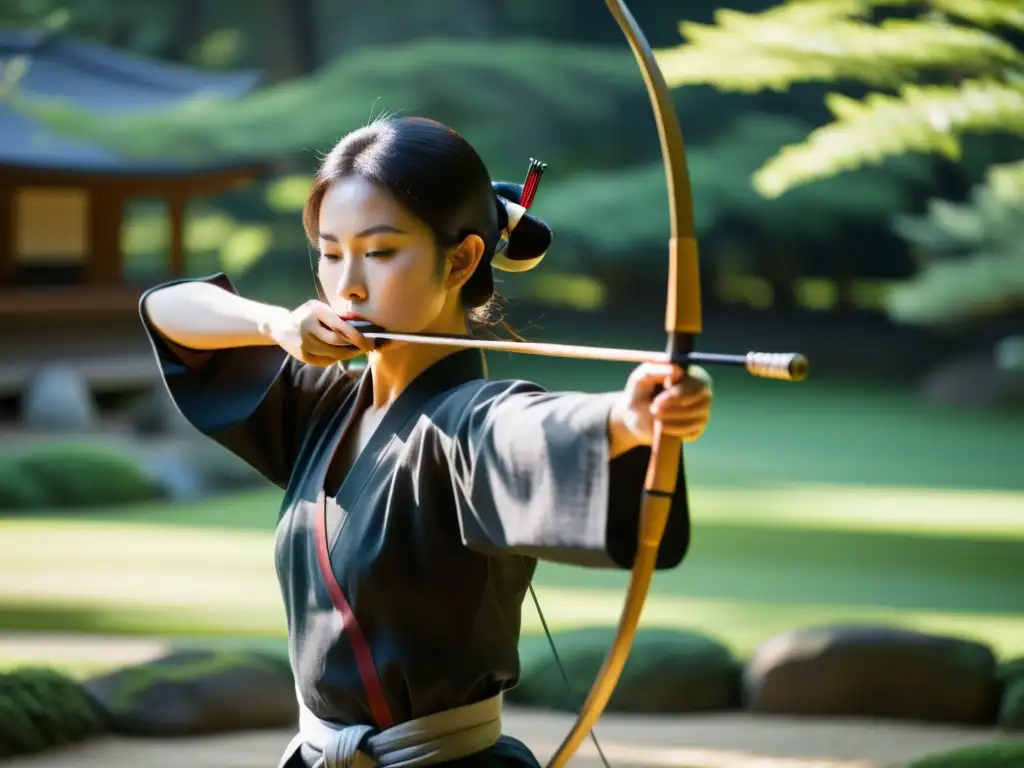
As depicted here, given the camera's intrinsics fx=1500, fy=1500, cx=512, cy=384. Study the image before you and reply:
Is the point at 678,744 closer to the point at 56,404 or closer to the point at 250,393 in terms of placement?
the point at 250,393

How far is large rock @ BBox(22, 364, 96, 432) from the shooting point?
9.65 metres

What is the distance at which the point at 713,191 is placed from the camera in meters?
14.7

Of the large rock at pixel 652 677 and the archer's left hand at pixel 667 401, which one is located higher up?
the archer's left hand at pixel 667 401

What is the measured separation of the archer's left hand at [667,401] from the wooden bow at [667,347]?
13mm

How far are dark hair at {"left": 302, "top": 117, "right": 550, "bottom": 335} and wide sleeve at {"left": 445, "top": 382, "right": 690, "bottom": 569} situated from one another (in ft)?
0.80

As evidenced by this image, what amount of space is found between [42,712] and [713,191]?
1181 centimetres

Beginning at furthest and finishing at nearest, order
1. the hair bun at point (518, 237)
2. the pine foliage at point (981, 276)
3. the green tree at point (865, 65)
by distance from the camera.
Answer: the pine foliage at point (981, 276)
the green tree at point (865, 65)
the hair bun at point (518, 237)

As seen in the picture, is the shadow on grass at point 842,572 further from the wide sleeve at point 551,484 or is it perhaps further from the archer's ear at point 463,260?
the wide sleeve at point 551,484

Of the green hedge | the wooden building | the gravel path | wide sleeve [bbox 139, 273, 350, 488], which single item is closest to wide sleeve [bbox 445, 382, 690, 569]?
wide sleeve [bbox 139, 273, 350, 488]

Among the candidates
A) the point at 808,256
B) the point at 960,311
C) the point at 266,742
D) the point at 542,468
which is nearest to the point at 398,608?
the point at 542,468

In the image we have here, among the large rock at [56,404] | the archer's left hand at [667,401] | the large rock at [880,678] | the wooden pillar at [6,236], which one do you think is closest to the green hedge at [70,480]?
the large rock at [56,404]

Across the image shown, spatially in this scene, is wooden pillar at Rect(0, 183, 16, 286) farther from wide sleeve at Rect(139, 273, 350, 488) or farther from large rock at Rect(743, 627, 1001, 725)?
wide sleeve at Rect(139, 273, 350, 488)

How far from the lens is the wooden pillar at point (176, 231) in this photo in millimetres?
11188

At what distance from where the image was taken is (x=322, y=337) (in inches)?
60.6
